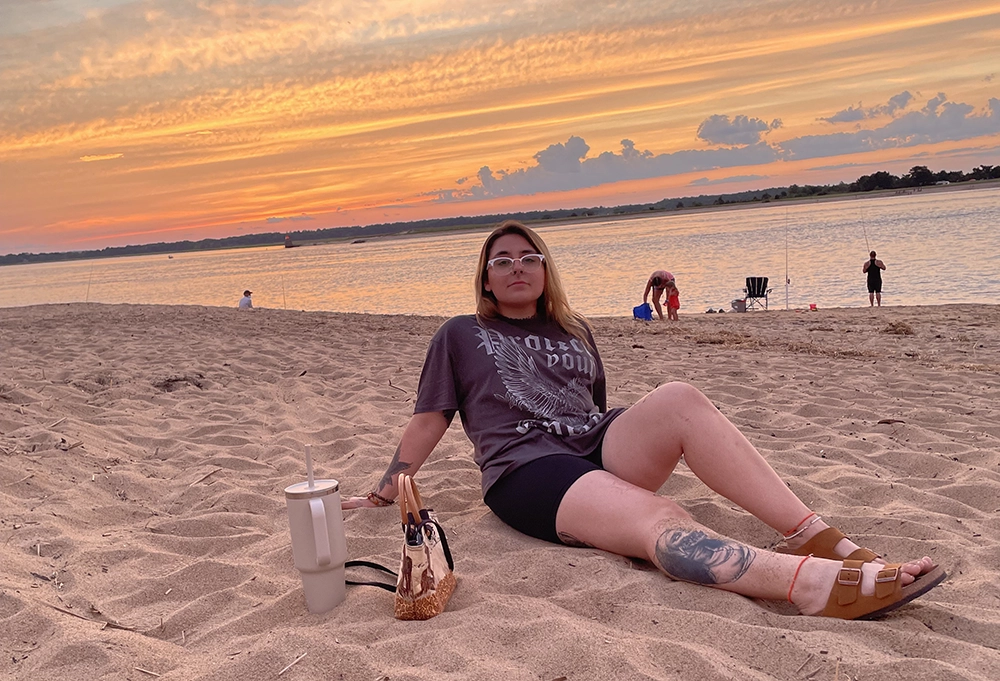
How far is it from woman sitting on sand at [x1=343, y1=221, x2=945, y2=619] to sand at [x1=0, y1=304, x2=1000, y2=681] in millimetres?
98

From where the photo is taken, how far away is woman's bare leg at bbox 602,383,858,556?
2676mm

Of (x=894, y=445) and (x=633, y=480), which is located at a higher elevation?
(x=633, y=480)

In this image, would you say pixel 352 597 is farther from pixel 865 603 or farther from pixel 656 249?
pixel 656 249

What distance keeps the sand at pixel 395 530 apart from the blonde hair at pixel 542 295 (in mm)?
888

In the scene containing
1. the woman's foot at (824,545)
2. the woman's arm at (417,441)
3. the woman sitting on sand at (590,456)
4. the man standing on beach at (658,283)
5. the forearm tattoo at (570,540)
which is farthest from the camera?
the man standing on beach at (658,283)

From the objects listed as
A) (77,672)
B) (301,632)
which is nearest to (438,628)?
(301,632)

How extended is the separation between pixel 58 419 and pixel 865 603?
15.2 feet

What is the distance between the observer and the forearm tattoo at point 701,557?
2379mm

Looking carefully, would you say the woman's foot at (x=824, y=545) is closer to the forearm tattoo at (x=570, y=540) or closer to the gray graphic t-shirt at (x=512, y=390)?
the forearm tattoo at (x=570, y=540)

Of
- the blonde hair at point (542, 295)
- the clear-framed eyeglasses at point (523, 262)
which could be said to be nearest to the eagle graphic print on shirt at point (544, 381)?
the blonde hair at point (542, 295)

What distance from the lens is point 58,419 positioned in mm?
4895

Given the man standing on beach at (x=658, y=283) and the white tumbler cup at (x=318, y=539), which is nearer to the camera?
the white tumbler cup at (x=318, y=539)

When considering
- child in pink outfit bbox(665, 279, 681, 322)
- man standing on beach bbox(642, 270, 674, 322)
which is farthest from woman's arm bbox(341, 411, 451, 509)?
man standing on beach bbox(642, 270, 674, 322)

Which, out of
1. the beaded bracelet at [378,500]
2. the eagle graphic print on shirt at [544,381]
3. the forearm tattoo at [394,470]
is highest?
the eagle graphic print on shirt at [544,381]
